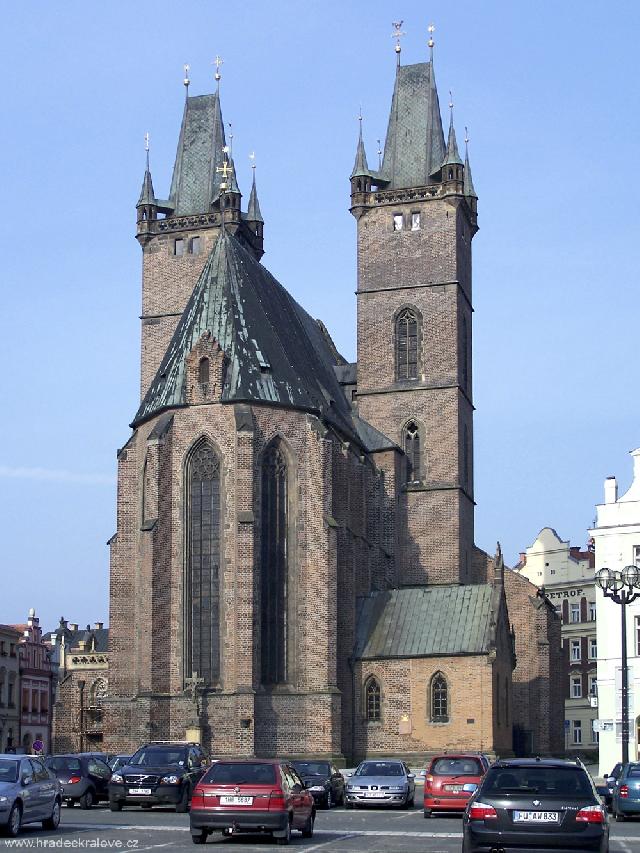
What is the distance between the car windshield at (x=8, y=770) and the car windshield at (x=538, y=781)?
885 centimetres

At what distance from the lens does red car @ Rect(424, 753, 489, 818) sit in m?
29.5

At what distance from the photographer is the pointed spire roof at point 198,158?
7000 centimetres

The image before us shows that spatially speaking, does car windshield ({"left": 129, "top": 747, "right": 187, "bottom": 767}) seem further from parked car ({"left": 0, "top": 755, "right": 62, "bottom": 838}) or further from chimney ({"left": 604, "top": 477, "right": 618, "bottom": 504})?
chimney ({"left": 604, "top": 477, "right": 618, "bottom": 504})

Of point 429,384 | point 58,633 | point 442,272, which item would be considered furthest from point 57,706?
point 58,633

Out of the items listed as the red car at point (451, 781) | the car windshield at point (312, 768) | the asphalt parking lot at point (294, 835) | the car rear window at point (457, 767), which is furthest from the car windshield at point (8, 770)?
the car windshield at point (312, 768)

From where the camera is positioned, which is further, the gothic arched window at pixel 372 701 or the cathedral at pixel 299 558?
the gothic arched window at pixel 372 701

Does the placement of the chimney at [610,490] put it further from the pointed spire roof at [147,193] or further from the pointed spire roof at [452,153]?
the pointed spire roof at [147,193]

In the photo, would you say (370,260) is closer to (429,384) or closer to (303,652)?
(429,384)

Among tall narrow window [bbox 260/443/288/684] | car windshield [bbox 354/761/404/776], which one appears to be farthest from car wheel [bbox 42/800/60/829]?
tall narrow window [bbox 260/443/288/684]

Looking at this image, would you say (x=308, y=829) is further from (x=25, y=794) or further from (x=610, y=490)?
(x=610, y=490)

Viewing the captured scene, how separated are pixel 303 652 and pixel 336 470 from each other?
7.50 metres

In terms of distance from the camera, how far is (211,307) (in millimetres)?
54125

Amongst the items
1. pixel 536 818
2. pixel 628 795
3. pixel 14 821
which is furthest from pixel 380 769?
pixel 536 818

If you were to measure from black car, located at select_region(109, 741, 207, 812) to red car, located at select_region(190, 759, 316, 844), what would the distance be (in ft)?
26.6
